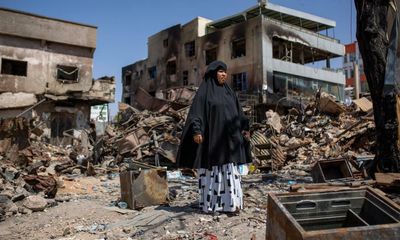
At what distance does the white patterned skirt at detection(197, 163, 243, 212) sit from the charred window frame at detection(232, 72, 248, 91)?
2349 centimetres

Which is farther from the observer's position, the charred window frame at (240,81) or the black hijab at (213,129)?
the charred window frame at (240,81)

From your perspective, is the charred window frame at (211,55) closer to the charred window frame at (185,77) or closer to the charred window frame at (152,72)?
the charred window frame at (185,77)

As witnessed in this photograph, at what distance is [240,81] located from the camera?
92.5 ft

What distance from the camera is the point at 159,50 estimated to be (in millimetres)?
36000

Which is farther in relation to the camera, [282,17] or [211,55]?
[211,55]

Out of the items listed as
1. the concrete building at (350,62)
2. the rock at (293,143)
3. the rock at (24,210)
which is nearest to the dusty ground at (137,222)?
the rock at (24,210)

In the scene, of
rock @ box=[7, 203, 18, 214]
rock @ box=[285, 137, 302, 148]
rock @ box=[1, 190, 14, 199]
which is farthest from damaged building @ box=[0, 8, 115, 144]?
rock @ box=[7, 203, 18, 214]

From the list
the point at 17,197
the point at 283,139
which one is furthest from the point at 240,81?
the point at 17,197

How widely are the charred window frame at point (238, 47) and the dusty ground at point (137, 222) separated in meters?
23.8

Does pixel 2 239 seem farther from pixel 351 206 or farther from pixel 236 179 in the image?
pixel 351 206

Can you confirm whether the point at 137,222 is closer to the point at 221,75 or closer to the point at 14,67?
the point at 221,75

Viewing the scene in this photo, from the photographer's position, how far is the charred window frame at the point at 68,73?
876 inches

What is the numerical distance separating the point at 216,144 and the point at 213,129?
0.66 ft

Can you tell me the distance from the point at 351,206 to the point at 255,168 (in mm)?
8783
